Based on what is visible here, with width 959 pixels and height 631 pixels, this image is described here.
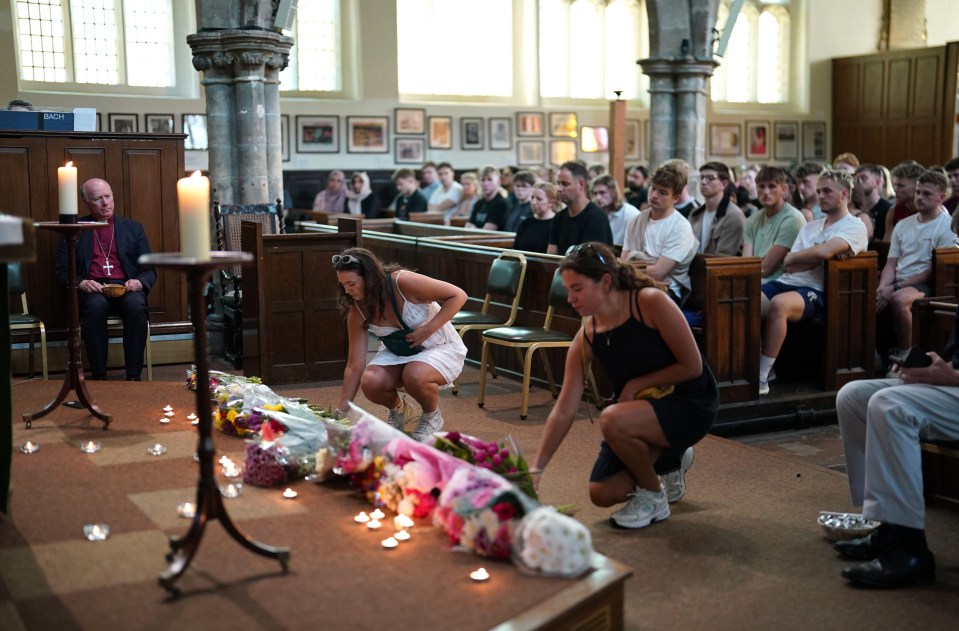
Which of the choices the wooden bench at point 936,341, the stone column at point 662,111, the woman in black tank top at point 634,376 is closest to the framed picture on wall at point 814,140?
the stone column at point 662,111

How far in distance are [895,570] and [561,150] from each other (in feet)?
47.9

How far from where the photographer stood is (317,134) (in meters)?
15.7

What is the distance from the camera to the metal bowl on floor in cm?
390

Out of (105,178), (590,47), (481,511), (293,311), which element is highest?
(590,47)

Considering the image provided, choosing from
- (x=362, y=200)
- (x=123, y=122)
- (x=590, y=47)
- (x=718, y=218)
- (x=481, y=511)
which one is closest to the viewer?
(x=481, y=511)

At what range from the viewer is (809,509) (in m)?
4.39

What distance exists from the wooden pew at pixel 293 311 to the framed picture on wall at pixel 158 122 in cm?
781

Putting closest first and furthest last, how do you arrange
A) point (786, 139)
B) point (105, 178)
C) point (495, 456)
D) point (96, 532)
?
point (96, 532) → point (495, 456) → point (105, 178) → point (786, 139)

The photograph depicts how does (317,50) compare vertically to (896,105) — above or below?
above

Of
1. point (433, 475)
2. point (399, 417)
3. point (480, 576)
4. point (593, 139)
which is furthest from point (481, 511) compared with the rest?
point (593, 139)

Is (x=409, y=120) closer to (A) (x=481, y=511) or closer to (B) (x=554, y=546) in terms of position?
(A) (x=481, y=511)

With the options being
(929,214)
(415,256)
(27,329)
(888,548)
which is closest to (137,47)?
(415,256)

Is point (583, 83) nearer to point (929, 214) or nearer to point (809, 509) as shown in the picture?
point (929, 214)

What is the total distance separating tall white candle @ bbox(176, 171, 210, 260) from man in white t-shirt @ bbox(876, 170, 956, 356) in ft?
16.5
